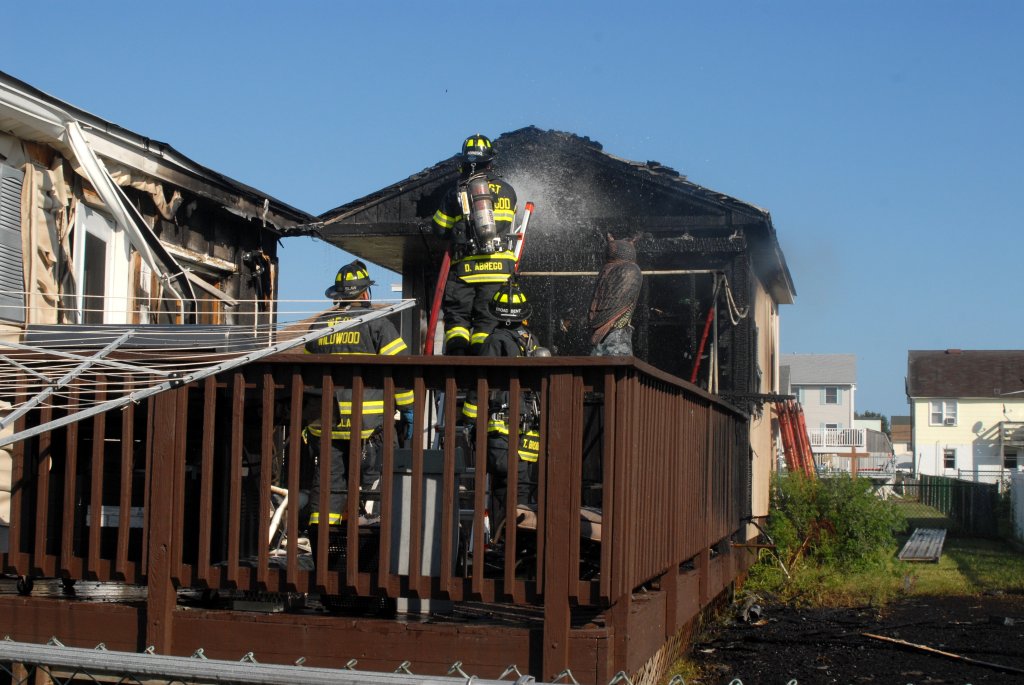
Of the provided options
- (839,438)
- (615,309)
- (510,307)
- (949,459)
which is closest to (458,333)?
(510,307)

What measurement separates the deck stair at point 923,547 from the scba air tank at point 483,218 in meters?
10.0

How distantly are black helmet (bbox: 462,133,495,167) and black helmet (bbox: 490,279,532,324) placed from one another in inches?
61.6

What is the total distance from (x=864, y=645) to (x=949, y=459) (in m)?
51.8

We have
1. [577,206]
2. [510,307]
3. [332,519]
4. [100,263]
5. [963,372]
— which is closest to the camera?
[332,519]

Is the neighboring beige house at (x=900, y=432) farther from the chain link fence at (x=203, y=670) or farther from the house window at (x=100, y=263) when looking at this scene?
the chain link fence at (x=203, y=670)

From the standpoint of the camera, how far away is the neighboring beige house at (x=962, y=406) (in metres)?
56.8

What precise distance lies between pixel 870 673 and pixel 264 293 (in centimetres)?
759

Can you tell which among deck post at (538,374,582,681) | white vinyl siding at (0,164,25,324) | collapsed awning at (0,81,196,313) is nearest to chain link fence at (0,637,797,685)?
deck post at (538,374,582,681)

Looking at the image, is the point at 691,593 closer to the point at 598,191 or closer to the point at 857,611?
the point at 857,611

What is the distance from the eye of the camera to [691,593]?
7613mm

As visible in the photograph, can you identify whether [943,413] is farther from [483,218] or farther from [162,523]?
[162,523]

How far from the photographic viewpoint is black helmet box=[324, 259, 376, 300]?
7.86 m

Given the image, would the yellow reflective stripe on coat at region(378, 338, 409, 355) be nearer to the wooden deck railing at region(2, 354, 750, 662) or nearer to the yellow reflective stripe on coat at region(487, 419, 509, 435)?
the yellow reflective stripe on coat at region(487, 419, 509, 435)

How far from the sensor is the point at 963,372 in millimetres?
61844
